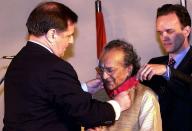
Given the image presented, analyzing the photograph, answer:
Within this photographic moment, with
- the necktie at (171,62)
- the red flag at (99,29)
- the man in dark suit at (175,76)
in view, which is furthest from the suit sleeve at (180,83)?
the red flag at (99,29)

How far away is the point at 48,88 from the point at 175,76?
0.70 meters

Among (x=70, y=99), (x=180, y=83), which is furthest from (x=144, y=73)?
(x=70, y=99)

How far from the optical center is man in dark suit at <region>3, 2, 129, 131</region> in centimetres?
154

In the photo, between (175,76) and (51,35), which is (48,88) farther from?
(175,76)

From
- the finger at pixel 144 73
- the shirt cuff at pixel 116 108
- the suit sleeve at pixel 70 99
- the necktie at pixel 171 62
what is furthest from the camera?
the necktie at pixel 171 62

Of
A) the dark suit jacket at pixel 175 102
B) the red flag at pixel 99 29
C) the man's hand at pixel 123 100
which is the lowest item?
the dark suit jacket at pixel 175 102

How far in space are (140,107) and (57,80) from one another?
54cm

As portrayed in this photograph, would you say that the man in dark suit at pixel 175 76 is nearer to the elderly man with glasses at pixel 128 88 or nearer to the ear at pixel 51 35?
the elderly man with glasses at pixel 128 88

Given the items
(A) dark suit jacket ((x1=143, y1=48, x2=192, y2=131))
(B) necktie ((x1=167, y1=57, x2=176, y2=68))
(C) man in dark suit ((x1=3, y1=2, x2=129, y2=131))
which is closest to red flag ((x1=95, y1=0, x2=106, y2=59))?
(B) necktie ((x1=167, y1=57, x2=176, y2=68))

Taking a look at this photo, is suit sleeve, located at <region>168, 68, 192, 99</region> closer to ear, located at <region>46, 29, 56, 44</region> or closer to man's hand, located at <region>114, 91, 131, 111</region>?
man's hand, located at <region>114, 91, 131, 111</region>

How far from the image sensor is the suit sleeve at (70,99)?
5.02ft

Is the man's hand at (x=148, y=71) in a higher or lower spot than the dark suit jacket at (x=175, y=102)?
higher

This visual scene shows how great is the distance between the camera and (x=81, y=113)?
5.08ft

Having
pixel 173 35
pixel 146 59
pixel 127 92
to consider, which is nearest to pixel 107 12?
pixel 146 59
